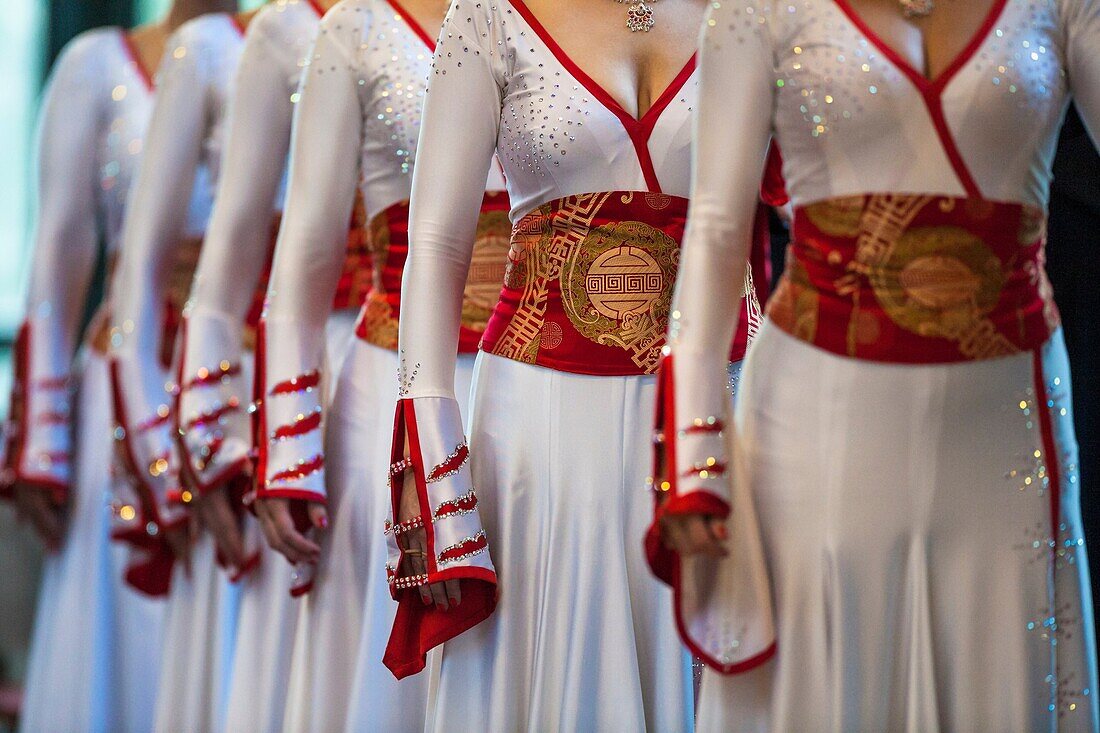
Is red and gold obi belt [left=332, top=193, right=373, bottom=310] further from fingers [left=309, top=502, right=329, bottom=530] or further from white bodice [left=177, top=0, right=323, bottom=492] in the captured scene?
fingers [left=309, top=502, right=329, bottom=530]

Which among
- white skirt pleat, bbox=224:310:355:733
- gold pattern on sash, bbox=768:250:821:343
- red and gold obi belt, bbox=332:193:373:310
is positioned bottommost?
white skirt pleat, bbox=224:310:355:733

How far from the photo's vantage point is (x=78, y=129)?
3.54 metres

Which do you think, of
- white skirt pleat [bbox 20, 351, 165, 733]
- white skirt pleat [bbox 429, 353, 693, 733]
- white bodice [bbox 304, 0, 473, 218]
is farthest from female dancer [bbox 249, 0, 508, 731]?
white skirt pleat [bbox 20, 351, 165, 733]

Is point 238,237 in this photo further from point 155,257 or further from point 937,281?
point 937,281

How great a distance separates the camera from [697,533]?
1556 mm

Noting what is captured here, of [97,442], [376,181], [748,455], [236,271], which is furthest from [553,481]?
[97,442]

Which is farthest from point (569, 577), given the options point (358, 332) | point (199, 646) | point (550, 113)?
point (199, 646)

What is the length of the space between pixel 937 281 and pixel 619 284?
0.47 m

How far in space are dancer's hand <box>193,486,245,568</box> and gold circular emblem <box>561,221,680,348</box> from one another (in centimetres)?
108

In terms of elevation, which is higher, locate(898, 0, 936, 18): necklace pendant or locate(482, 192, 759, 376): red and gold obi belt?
locate(898, 0, 936, 18): necklace pendant

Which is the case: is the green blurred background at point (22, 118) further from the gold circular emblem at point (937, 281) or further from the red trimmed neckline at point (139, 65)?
the gold circular emblem at point (937, 281)

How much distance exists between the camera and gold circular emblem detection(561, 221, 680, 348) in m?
1.92

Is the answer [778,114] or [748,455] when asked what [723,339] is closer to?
[748,455]

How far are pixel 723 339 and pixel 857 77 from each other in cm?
31
